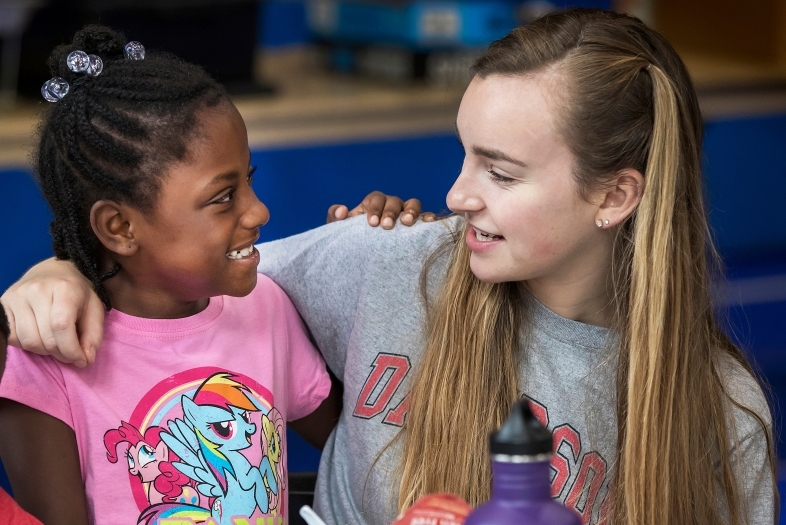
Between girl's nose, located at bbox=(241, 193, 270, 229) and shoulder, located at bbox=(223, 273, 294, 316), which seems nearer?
girl's nose, located at bbox=(241, 193, 270, 229)

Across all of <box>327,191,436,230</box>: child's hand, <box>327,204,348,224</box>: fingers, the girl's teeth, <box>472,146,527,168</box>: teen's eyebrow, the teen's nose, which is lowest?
<box>327,204,348,224</box>: fingers

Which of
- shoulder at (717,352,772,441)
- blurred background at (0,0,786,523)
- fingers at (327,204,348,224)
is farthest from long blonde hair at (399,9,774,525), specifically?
blurred background at (0,0,786,523)

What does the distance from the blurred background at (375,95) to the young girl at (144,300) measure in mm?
1261

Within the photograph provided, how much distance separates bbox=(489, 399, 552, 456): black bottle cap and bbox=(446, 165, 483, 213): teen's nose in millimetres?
454

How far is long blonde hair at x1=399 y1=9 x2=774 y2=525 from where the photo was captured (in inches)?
41.8

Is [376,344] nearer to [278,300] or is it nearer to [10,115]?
[278,300]

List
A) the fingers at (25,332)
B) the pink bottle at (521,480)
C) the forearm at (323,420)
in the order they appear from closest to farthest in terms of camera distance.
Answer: the pink bottle at (521,480), the fingers at (25,332), the forearm at (323,420)

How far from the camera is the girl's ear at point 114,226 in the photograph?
981 mm

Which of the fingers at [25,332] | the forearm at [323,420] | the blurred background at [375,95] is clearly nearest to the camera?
the fingers at [25,332]

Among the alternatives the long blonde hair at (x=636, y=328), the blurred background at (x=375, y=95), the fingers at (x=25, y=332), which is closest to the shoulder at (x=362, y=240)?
the long blonde hair at (x=636, y=328)

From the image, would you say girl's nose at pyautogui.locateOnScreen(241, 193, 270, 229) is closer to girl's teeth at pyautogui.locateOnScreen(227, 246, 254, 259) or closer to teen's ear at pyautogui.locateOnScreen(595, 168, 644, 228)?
girl's teeth at pyautogui.locateOnScreen(227, 246, 254, 259)

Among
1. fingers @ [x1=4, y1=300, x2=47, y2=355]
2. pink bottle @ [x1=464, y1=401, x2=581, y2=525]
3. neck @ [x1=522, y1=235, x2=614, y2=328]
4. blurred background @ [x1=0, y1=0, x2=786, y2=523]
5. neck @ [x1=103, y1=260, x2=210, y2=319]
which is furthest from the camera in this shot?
blurred background @ [x1=0, y1=0, x2=786, y2=523]

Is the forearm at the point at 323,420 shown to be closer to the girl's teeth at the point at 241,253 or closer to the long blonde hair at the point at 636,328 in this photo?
the long blonde hair at the point at 636,328

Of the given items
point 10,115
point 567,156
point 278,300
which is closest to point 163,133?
point 278,300
